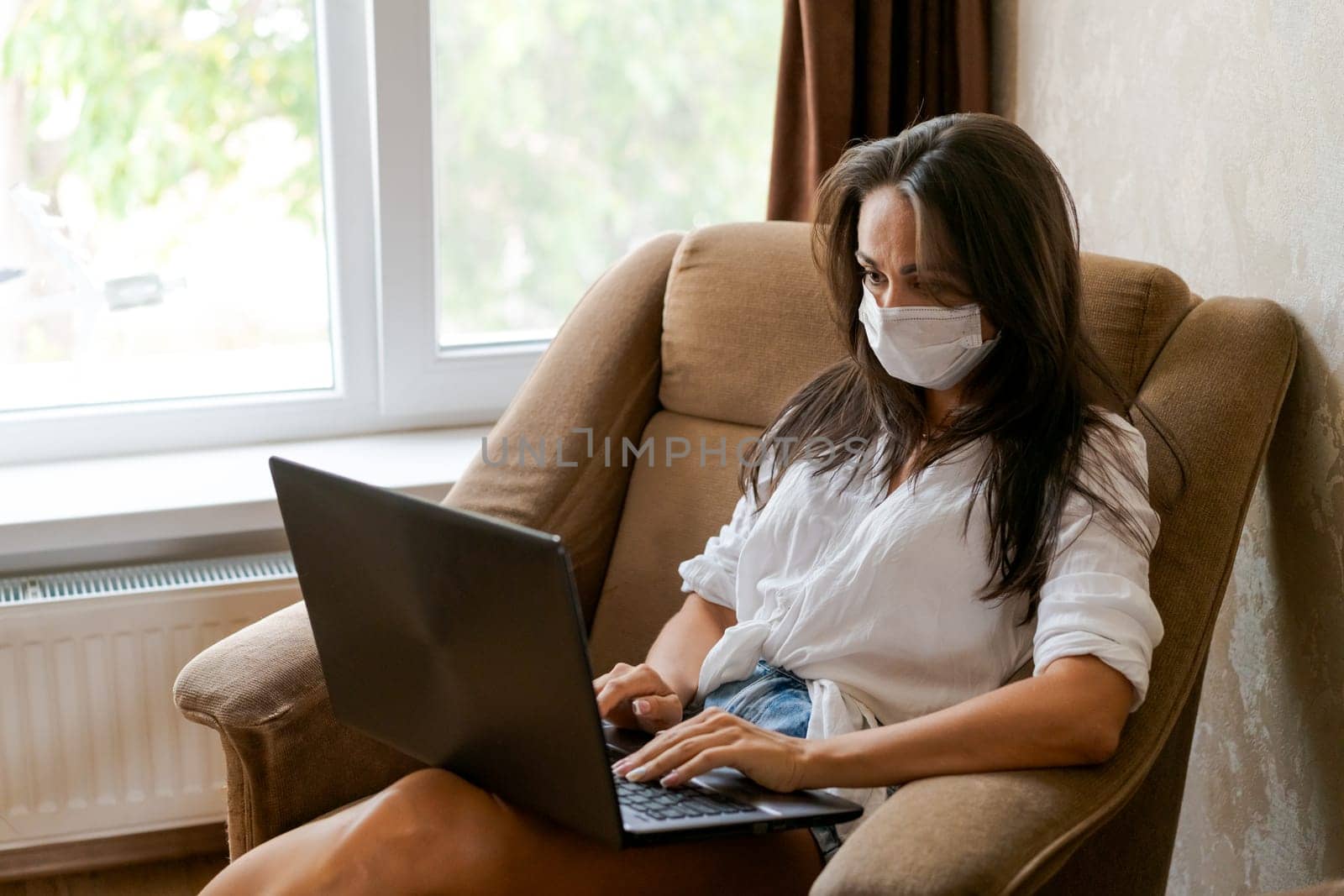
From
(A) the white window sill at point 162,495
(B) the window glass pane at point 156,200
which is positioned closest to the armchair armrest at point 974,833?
(A) the white window sill at point 162,495

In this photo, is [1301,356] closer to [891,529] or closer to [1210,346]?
[1210,346]

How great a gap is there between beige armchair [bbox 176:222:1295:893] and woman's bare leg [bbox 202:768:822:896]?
0.16 meters

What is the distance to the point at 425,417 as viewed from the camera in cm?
241

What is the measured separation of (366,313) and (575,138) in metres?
0.47

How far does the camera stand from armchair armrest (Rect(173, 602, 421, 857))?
4.75 ft

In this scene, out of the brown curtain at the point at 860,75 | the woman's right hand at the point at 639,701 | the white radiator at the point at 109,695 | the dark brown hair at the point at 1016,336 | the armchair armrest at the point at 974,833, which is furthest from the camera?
the brown curtain at the point at 860,75

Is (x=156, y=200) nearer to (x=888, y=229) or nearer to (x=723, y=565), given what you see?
(x=723, y=565)

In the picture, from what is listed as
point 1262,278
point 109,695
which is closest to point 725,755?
point 1262,278

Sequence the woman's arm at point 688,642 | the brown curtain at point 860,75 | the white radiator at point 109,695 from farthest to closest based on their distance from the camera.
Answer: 1. the brown curtain at point 860,75
2. the white radiator at point 109,695
3. the woman's arm at point 688,642

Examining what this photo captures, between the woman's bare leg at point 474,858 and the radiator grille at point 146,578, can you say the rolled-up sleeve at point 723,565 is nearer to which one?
the woman's bare leg at point 474,858

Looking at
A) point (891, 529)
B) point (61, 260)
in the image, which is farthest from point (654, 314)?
point (61, 260)

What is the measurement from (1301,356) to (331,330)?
60.8 inches

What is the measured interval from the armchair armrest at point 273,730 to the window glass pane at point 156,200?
906 millimetres

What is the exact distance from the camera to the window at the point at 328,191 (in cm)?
217
